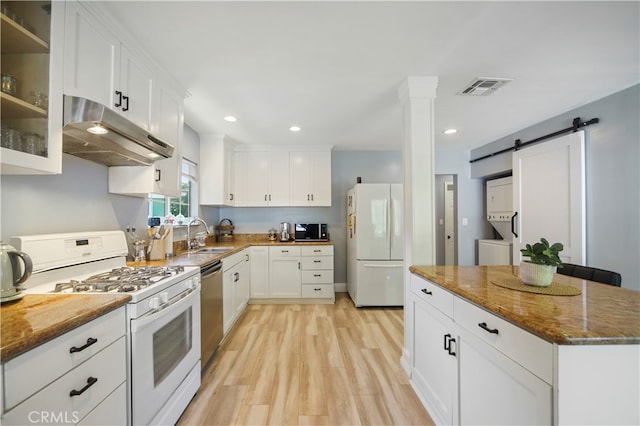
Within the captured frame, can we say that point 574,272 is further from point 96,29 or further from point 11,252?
point 96,29

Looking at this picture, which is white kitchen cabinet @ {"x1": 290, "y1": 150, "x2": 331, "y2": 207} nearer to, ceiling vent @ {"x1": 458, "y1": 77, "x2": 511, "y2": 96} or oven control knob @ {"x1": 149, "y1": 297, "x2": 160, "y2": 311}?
ceiling vent @ {"x1": 458, "y1": 77, "x2": 511, "y2": 96}

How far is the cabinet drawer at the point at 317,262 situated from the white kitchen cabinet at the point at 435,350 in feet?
6.23

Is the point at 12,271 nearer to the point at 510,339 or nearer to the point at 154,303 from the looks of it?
the point at 154,303

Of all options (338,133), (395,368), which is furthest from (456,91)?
(395,368)

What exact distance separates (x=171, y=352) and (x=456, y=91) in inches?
116

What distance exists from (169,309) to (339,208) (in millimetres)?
3305

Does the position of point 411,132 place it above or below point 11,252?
above

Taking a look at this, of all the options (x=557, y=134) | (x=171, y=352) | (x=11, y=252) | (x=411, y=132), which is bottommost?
(x=171, y=352)

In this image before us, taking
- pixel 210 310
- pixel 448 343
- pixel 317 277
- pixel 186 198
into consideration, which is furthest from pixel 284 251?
pixel 448 343

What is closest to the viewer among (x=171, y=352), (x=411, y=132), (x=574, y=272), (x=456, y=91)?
(x=171, y=352)

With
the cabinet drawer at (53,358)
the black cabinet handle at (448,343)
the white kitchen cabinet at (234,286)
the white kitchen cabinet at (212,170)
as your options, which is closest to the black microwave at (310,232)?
the white kitchen cabinet at (234,286)

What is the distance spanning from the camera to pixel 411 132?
2062 millimetres

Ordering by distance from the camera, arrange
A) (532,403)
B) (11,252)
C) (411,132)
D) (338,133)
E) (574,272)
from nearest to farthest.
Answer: (532,403), (11,252), (574,272), (411,132), (338,133)

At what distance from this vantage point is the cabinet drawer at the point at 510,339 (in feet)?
2.72
